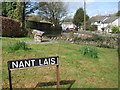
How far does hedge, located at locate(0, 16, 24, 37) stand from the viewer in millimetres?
12930

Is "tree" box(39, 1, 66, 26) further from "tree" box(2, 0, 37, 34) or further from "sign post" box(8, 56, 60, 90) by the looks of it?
"sign post" box(8, 56, 60, 90)

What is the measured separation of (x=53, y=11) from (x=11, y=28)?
406 inches

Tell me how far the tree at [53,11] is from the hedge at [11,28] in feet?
21.8

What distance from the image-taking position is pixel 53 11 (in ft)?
74.2

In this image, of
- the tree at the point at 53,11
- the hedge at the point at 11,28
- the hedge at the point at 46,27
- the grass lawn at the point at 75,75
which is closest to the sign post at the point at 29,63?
the grass lawn at the point at 75,75

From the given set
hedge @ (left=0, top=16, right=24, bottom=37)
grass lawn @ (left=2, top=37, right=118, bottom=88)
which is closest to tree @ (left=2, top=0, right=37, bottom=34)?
hedge @ (left=0, top=16, right=24, bottom=37)

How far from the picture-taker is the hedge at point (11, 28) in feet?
→ 42.4

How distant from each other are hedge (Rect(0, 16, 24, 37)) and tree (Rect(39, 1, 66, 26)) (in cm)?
664

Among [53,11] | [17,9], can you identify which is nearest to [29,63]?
[17,9]

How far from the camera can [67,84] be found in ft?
12.3

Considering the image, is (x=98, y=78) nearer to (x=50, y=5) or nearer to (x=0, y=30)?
(x=0, y=30)

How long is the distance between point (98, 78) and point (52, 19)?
807 inches

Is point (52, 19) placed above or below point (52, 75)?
above

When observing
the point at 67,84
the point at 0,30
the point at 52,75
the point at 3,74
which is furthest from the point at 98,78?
the point at 0,30
